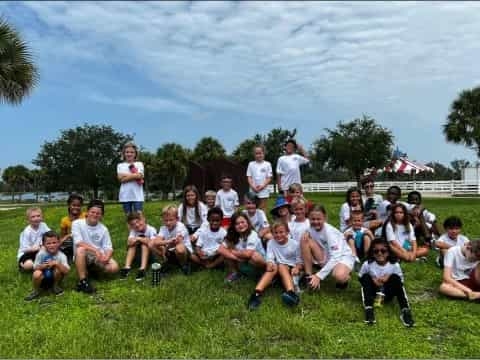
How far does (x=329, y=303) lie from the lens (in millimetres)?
4609

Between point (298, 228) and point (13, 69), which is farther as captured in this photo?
point (13, 69)

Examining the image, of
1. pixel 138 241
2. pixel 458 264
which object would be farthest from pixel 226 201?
pixel 458 264

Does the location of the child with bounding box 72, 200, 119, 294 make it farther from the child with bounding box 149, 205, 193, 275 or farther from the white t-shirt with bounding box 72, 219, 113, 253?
the child with bounding box 149, 205, 193, 275

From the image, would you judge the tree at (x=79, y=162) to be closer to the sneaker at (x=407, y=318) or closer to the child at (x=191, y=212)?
the child at (x=191, y=212)

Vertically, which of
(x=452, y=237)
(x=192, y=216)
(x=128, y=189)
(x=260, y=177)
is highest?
(x=260, y=177)

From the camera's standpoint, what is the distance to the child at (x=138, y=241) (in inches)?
229

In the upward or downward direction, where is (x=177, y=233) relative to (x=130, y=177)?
downward

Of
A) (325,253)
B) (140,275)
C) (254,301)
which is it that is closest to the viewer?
(254,301)

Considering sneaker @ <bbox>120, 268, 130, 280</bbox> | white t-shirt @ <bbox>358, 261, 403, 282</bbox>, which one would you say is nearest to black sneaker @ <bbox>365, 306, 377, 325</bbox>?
white t-shirt @ <bbox>358, 261, 403, 282</bbox>

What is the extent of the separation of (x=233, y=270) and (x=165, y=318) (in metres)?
1.53

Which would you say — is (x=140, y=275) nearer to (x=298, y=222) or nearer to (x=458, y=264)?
(x=298, y=222)

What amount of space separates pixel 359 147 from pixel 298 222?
78.6 ft

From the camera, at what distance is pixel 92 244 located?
5.67m

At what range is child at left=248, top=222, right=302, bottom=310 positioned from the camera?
4.68m
